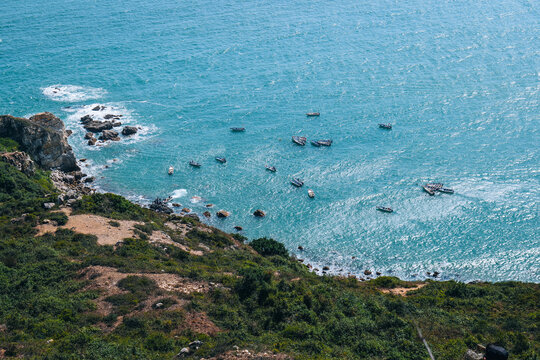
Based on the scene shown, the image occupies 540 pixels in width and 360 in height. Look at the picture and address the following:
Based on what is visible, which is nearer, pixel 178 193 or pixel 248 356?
pixel 248 356

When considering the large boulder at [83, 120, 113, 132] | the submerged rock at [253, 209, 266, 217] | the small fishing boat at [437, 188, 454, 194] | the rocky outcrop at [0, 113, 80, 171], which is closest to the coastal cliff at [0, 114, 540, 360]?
the submerged rock at [253, 209, 266, 217]

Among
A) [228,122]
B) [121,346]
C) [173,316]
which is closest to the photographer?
[121,346]

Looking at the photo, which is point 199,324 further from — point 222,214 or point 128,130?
point 128,130

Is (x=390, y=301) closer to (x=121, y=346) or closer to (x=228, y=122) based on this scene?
(x=121, y=346)

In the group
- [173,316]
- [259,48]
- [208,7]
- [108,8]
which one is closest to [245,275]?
[173,316]

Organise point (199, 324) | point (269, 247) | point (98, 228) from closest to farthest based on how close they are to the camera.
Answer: point (199, 324) < point (98, 228) < point (269, 247)

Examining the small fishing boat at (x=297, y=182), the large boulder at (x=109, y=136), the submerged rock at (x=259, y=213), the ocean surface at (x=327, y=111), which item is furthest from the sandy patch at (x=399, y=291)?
the large boulder at (x=109, y=136)

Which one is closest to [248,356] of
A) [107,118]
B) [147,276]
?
[147,276]

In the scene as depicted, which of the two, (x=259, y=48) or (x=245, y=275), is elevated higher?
(x=259, y=48)
